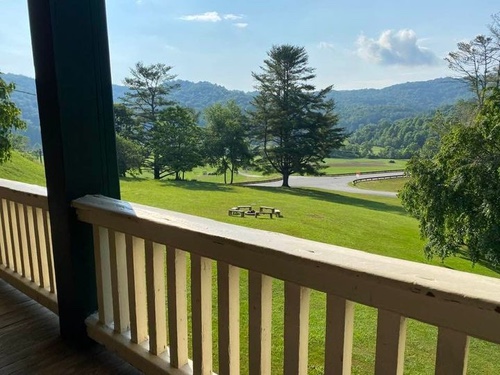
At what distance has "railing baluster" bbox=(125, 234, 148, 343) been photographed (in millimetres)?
1549

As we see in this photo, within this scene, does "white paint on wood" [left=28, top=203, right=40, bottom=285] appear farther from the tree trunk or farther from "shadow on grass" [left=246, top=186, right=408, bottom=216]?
the tree trunk

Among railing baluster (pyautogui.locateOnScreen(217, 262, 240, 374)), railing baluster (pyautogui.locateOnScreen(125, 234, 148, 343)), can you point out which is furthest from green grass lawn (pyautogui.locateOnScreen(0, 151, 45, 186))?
railing baluster (pyautogui.locateOnScreen(217, 262, 240, 374))

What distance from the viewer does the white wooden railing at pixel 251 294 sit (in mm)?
773

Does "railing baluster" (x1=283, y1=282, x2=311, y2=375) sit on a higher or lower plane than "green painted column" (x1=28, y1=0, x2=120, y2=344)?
lower

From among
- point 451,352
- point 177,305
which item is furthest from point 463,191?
point 177,305

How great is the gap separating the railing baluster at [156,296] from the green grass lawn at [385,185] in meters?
0.78

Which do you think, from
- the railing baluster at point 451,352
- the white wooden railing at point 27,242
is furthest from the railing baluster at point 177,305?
the white wooden railing at point 27,242

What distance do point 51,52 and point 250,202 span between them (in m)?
1.05

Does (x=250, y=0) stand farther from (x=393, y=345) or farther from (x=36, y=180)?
(x=36, y=180)

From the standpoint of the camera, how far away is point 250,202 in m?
1.31

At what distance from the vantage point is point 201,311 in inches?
52.2

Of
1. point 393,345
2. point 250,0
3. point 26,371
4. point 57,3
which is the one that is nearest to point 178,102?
point 250,0

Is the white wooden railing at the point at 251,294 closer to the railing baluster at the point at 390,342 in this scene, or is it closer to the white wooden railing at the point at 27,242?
the railing baluster at the point at 390,342

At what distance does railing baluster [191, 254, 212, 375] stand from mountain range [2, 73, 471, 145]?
0.53 m
